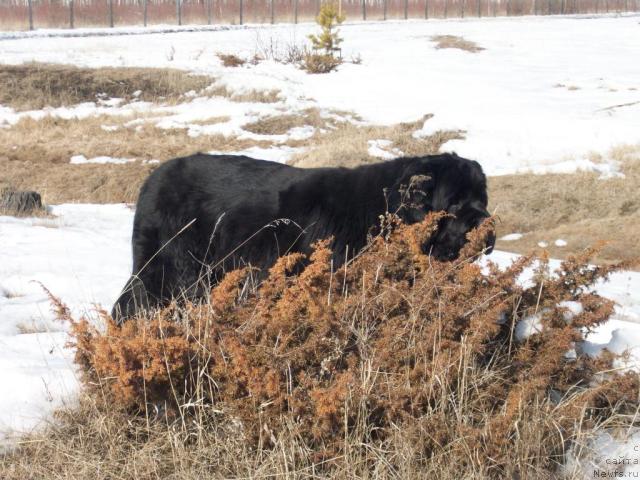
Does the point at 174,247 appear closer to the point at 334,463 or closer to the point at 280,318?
the point at 280,318

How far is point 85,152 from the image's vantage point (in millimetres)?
17344

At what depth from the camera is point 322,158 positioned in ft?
A: 50.0

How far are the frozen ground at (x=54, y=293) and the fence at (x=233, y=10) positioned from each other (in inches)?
1258

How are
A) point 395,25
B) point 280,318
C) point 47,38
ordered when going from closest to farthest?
point 280,318, point 47,38, point 395,25

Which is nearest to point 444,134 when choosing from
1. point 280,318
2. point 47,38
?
point 280,318

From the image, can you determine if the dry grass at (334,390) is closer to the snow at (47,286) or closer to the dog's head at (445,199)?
the snow at (47,286)

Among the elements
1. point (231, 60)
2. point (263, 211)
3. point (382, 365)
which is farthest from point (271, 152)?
point (382, 365)

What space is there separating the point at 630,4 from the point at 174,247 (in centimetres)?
6238

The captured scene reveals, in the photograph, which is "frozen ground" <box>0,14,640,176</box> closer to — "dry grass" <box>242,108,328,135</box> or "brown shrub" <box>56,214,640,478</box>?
"dry grass" <box>242,108,328,135</box>

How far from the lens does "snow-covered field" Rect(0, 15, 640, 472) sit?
5070 millimetres

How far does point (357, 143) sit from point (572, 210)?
18.4 ft

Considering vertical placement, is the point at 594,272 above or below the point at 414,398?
above

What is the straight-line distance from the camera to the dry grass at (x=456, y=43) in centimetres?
3294

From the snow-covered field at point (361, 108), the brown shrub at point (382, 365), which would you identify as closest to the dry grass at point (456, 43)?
the snow-covered field at point (361, 108)
